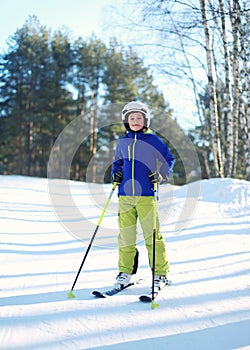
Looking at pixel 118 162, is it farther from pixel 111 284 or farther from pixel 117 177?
pixel 111 284

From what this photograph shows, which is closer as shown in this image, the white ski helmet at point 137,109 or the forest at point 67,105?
the white ski helmet at point 137,109

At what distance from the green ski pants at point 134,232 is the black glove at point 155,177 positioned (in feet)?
0.52

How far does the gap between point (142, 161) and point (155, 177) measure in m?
0.19

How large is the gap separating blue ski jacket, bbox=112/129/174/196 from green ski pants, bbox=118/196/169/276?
8 cm

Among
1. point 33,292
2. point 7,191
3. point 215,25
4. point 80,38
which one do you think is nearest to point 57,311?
point 33,292

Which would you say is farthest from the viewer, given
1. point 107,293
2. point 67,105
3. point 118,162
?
point 67,105

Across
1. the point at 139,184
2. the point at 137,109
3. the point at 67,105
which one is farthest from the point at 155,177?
the point at 67,105

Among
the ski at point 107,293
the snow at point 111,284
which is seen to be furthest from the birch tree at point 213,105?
the ski at point 107,293

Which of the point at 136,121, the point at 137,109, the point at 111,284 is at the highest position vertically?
the point at 137,109

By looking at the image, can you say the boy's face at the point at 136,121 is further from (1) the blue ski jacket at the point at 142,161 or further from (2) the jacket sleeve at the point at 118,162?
(2) the jacket sleeve at the point at 118,162

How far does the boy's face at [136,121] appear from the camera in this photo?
10.4ft

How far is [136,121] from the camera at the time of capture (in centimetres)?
316

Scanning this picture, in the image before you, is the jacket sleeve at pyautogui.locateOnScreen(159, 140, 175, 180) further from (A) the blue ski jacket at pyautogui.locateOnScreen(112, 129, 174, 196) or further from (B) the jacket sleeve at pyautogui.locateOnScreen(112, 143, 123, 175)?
(B) the jacket sleeve at pyautogui.locateOnScreen(112, 143, 123, 175)

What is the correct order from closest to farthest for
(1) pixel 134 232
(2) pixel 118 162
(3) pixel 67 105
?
(1) pixel 134 232, (2) pixel 118 162, (3) pixel 67 105
